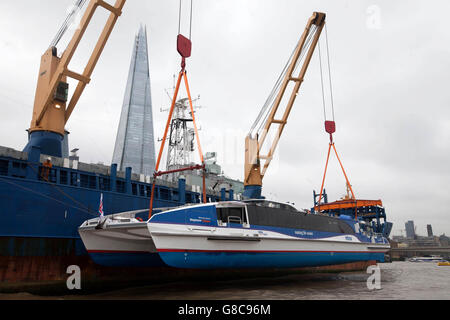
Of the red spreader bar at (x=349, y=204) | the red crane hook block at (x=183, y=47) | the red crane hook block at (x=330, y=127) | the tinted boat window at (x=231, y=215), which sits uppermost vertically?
the red crane hook block at (x=183, y=47)

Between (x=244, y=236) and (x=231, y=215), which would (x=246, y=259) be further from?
(x=231, y=215)

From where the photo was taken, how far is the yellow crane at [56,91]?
62.3 feet

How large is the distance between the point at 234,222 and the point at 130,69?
2951 inches

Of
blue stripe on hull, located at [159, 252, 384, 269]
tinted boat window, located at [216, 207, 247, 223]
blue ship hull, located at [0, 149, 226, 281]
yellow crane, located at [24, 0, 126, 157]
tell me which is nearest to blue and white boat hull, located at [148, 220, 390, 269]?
blue stripe on hull, located at [159, 252, 384, 269]

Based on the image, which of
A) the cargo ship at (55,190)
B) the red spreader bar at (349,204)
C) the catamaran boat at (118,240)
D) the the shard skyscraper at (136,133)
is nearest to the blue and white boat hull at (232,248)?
the catamaran boat at (118,240)

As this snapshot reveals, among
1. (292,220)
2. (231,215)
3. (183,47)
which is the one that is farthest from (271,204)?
(183,47)

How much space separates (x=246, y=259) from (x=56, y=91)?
15066mm

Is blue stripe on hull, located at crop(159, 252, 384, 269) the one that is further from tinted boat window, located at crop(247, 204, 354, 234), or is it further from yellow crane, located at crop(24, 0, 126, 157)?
yellow crane, located at crop(24, 0, 126, 157)

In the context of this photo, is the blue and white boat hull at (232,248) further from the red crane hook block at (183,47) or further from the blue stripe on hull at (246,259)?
the red crane hook block at (183,47)

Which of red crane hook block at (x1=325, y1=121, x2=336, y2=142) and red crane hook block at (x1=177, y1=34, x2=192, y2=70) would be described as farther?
red crane hook block at (x1=325, y1=121, x2=336, y2=142)

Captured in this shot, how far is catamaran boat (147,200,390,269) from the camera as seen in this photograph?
12492mm

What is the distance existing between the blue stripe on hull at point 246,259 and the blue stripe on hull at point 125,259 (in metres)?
4.10

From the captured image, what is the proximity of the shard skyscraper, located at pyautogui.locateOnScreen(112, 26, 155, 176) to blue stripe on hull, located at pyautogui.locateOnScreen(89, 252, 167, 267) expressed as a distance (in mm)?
54139
